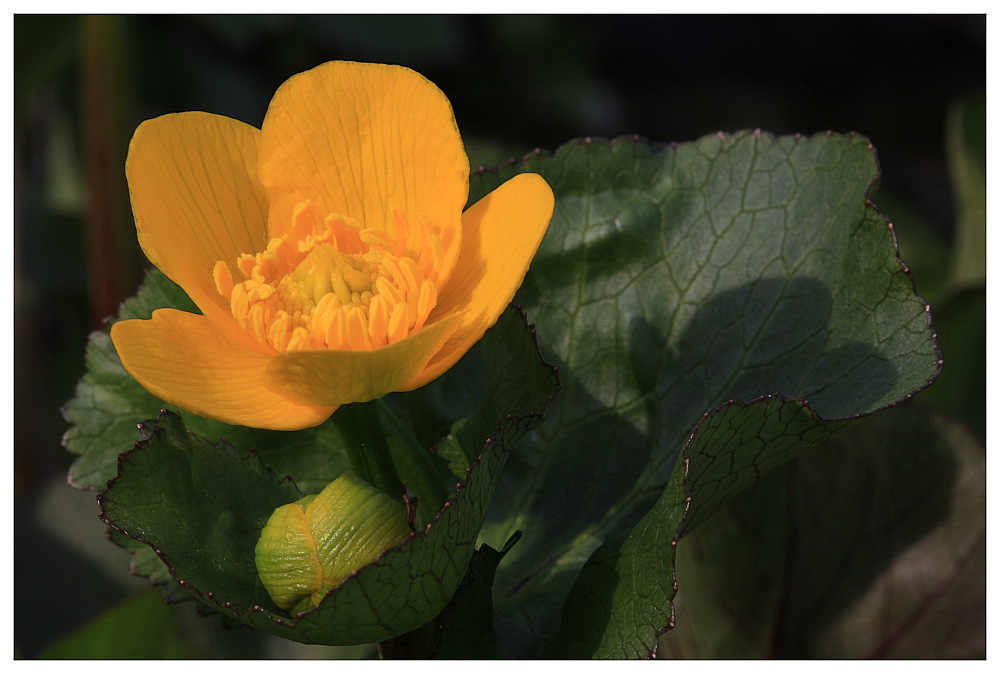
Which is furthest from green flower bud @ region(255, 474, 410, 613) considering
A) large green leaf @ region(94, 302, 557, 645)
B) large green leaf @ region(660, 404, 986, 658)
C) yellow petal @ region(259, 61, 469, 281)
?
large green leaf @ region(660, 404, 986, 658)

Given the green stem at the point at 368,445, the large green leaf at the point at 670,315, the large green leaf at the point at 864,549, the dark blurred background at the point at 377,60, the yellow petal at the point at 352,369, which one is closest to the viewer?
the yellow petal at the point at 352,369

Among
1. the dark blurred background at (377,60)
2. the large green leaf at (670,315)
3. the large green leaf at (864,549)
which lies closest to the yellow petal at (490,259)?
the large green leaf at (670,315)

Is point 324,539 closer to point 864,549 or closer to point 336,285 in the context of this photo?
point 336,285

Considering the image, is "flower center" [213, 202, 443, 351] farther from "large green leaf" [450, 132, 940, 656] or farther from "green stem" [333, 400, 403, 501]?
"large green leaf" [450, 132, 940, 656]

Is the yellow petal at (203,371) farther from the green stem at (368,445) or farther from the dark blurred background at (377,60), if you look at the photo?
the dark blurred background at (377,60)

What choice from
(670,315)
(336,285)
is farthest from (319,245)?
(670,315)

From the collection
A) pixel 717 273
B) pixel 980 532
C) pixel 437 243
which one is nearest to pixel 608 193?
pixel 717 273

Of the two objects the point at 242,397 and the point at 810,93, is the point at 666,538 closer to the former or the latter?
the point at 242,397

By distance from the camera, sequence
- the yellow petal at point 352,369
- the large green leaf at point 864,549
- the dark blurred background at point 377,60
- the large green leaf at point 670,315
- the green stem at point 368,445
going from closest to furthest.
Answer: the yellow petal at point 352,369 → the green stem at point 368,445 → the large green leaf at point 670,315 → the large green leaf at point 864,549 → the dark blurred background at point 377,60
